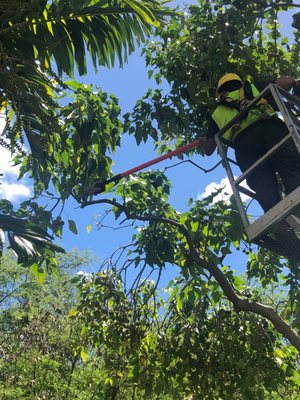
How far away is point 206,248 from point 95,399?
12.4 feet

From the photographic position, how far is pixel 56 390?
24.0 ft

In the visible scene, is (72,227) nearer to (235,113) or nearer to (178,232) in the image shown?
(178,232)

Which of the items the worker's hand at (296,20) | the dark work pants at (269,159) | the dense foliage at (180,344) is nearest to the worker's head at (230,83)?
the dark work pants at (269,159)

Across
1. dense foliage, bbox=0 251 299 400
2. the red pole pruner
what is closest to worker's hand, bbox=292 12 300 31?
the red pole pruner

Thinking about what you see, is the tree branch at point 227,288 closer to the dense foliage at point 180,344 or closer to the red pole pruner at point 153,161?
the dense foliage at point 180,344

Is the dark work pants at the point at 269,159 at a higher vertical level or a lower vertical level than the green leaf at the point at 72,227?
lower

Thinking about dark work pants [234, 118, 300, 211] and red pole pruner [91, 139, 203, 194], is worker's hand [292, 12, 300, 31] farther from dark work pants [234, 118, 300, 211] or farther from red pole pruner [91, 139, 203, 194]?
red pole pruner [91, 139, 203, 194]

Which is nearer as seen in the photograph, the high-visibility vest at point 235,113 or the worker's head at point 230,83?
the high-visibility vest at point 235,113

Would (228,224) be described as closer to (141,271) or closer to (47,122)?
(141,271)

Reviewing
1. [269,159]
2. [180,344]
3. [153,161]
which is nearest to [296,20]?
[269,159]

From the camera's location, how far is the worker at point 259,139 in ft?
10.4

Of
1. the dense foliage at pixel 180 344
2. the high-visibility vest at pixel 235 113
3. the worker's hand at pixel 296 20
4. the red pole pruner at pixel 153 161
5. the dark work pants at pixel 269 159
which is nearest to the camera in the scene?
the dark work pants at pixel 269 159

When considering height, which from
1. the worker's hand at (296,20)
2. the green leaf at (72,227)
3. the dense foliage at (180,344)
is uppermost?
the green leaf at (72,227)

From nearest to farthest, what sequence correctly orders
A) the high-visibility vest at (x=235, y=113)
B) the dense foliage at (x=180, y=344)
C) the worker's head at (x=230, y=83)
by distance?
the high-visibility vest at (x=235, y=113), the worker's head at (x=230, y=83), the dense foliage at (x=180, y=344)
